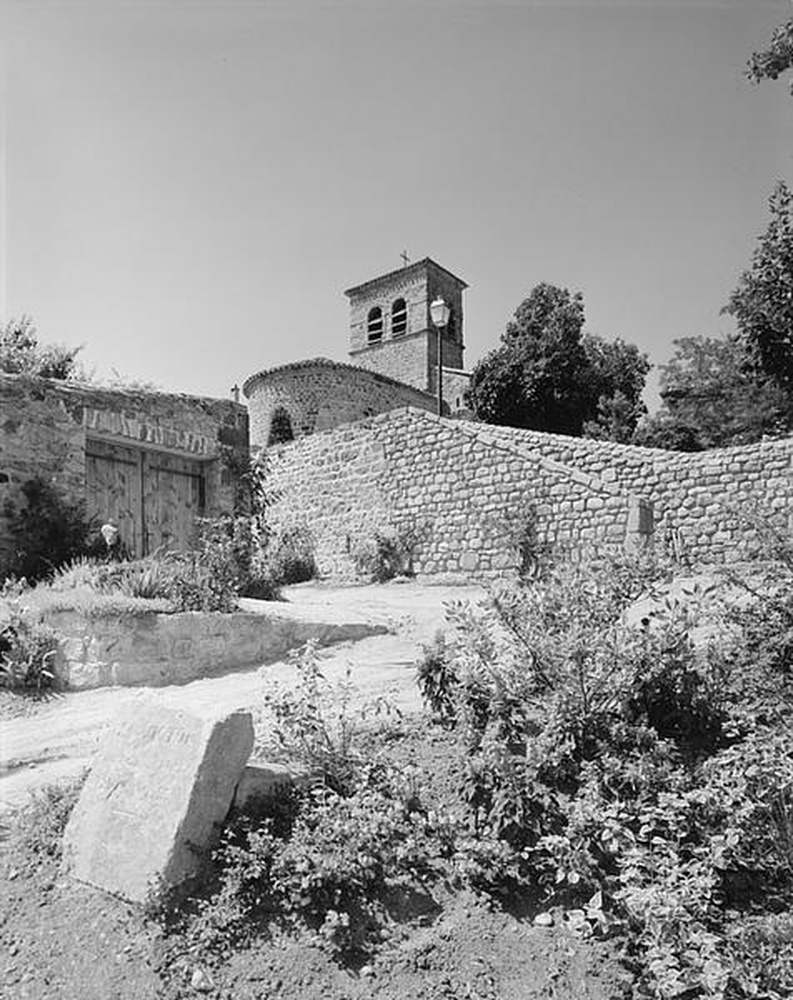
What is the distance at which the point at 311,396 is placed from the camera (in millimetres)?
25453

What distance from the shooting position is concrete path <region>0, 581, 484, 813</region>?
414 cm

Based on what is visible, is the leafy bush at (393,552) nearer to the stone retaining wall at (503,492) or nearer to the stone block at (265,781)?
the stone retaining wall at (503,492)

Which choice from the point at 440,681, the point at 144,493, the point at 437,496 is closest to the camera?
the point at 440,681

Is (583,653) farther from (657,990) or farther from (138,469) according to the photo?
(138,469)

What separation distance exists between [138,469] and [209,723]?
6990 mm

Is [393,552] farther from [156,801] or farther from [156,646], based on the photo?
[156,801]

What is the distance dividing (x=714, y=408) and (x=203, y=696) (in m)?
19.0

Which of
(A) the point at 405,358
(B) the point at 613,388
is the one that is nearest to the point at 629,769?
(B) the point at 613,388

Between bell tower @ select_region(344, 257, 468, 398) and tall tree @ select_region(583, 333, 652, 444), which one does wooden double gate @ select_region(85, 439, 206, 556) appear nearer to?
tall tree @ select_region(583, 333, 652, 444)

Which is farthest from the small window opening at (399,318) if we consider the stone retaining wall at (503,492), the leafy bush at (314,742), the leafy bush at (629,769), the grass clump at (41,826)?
the grass clump at (41,826)

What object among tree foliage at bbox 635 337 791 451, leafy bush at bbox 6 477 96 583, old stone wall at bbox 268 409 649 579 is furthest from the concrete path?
tree foliage at bbox 635 337 791 451

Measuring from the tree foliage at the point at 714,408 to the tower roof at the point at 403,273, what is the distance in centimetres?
1311

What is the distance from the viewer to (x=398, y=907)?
9.09 ft

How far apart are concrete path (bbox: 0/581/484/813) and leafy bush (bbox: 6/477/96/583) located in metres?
2.76
